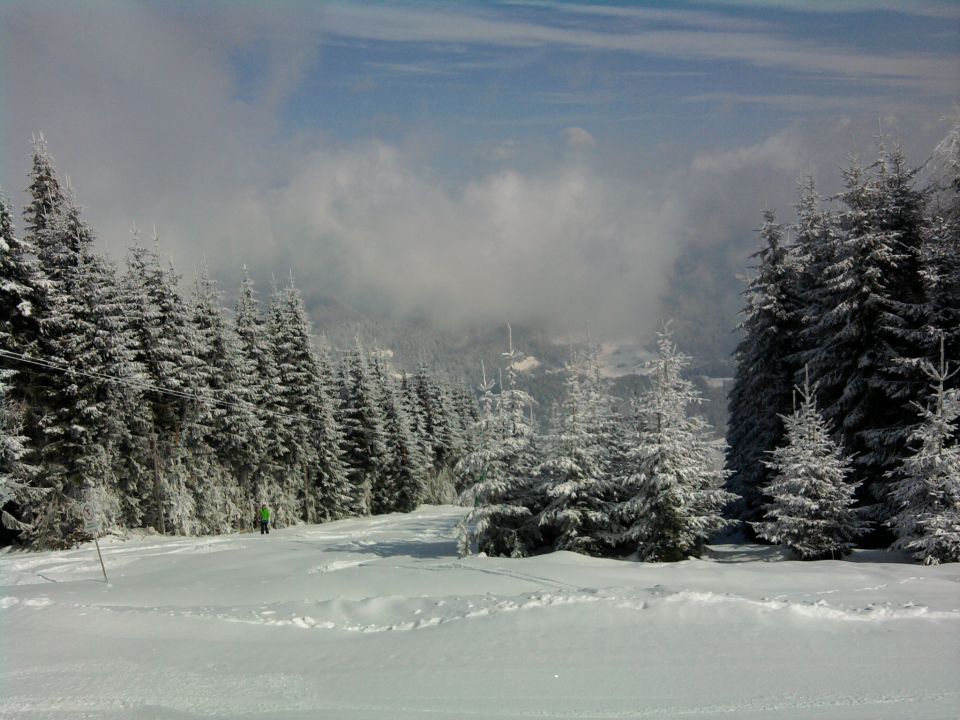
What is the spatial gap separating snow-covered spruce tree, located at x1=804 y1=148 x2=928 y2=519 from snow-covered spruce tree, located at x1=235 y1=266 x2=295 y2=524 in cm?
2937

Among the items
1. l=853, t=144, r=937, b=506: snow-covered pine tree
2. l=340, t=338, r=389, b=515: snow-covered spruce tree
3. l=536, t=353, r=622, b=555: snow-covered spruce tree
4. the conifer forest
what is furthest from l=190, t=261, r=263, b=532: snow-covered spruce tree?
l=853, t=144, r=937, b=506: snow-covered pine tree

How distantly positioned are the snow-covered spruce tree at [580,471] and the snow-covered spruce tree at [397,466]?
3115 cm

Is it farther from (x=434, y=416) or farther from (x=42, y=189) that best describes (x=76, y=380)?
(x=434, y=416)

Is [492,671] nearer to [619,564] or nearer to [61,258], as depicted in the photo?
[619,564]

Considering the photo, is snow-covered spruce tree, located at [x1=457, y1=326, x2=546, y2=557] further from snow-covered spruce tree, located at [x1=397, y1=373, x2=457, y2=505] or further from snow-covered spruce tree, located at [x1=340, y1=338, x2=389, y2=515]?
snow-covered spruce tree, located at [x1=397, y1=373, x2=457, y2=505]

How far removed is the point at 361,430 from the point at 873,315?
35.3 metres

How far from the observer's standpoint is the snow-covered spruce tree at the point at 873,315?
20.6 meters

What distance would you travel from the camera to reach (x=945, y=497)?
52.3 feet

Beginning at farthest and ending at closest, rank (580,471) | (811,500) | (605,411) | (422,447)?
(422,447)
(605,411)
(580,471)
(811,500)

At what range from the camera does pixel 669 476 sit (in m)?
18.2

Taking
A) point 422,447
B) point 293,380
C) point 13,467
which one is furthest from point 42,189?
point 422,447

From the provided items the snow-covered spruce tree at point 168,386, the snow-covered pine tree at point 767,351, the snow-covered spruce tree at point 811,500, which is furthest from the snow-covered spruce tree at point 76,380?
the snow-covered pine tree at point 767,351

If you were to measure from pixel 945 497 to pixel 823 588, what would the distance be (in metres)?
6.32

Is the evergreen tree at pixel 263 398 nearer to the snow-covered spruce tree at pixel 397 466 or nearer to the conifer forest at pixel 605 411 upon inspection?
the conifer forest at pixel 605 411
